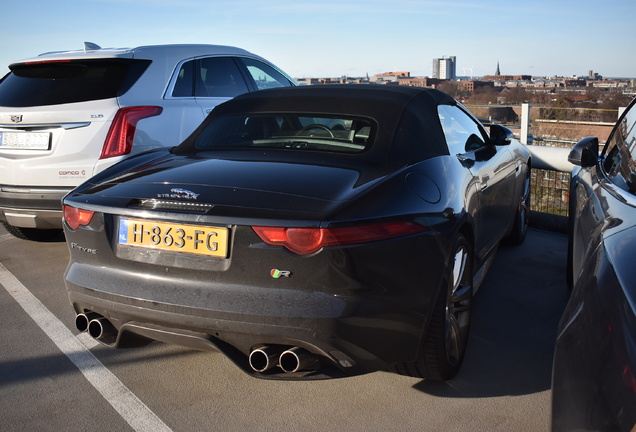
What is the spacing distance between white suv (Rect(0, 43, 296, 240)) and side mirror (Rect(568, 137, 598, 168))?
3.04m

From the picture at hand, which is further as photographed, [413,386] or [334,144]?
[334,144]

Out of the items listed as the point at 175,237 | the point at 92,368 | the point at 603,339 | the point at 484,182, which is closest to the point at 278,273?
the point at 175,237

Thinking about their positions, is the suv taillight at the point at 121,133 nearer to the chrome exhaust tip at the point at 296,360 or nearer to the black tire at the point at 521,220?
the chrome exhaust tip at the point at 296,360

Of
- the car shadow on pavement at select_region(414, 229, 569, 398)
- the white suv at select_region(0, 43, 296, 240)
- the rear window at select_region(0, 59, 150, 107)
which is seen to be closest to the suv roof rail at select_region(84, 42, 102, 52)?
the white suv at select_region(0, 43, 296, 240)

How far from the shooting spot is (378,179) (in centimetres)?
290

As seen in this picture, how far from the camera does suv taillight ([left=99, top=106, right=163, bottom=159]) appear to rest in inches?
192

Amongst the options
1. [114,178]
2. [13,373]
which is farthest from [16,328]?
[114,178]

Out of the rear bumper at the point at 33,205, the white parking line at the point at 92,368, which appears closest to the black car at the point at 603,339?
the white parking line at the point at 92,368

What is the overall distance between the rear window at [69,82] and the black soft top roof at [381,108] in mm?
1517

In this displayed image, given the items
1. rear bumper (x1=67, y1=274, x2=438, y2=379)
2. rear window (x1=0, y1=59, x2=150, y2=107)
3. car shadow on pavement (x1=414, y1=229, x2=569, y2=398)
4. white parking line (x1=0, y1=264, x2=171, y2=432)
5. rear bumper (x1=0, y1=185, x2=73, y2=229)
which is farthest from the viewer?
rear window (x1=0, y1=59, x2=150, y2=107)

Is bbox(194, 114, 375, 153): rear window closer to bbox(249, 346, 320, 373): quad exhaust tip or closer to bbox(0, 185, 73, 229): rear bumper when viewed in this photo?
bbox(249, 346, 320, 373): quad exhaust tip

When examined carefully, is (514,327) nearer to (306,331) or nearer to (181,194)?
(306,331)

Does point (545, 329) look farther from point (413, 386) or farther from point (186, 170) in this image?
point (186, 170)

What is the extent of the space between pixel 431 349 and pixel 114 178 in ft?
5.63
